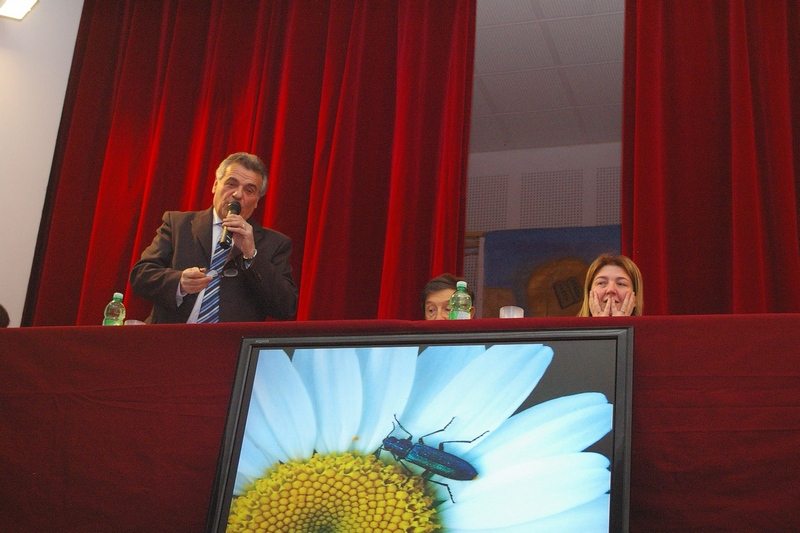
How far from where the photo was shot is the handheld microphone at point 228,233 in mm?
2035

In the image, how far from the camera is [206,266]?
90.7 inches

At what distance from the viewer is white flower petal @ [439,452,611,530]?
3.54ft

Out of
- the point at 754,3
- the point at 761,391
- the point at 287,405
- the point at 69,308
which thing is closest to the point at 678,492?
the point at 761,391

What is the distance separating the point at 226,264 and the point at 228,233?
13 centimetres

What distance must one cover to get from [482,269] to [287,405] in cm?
415

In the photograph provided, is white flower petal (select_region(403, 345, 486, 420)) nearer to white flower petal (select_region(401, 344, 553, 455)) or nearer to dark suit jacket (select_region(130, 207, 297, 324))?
white flower petal (select_region(401, 344, 553, 455))

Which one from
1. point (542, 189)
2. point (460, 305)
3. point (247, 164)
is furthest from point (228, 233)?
point (542, 189)

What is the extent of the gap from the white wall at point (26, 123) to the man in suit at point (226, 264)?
4.10 feet

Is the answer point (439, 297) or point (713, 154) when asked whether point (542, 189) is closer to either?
point (713, 154)

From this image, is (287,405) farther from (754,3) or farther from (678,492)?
(754,3)

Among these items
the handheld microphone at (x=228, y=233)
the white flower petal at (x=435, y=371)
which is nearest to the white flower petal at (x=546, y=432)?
the white flower petal at (x=435, y=371)

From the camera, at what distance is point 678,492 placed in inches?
45.1

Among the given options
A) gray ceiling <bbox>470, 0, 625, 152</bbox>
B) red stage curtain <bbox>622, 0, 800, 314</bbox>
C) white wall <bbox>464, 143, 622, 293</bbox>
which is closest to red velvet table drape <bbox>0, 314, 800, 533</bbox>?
red stage curtain <bbox>622, 0, 800, 314</bbox>

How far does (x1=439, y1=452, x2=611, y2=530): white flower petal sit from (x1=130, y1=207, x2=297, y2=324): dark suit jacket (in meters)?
1.15
